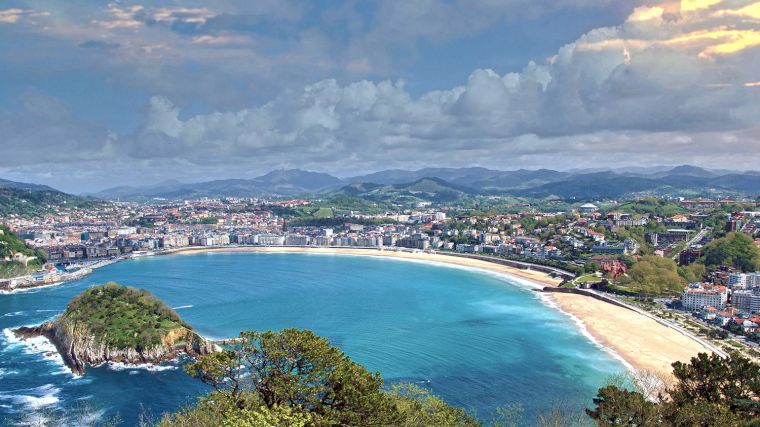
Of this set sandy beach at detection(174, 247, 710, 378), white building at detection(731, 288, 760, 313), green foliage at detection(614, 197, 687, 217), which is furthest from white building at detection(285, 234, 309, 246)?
white building at detection(731, 288, 760, 313)

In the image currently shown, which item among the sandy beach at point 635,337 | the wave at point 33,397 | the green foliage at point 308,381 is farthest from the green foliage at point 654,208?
the green foliage at point 308,381

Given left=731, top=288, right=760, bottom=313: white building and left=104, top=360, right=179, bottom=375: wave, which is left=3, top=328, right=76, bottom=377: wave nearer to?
left=104, top=360, right=179, bottom=375: wave

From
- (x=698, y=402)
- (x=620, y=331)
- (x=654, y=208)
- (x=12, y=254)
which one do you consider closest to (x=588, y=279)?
(x=620, y=331)

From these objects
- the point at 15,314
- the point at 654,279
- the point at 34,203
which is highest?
the point at 34,203

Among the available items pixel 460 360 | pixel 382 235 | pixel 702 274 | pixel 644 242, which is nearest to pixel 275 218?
pixel 382 235

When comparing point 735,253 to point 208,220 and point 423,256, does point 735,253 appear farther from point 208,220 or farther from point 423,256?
point 208,220

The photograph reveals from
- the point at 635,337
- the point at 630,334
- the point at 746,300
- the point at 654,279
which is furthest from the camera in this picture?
the point at 654,279
